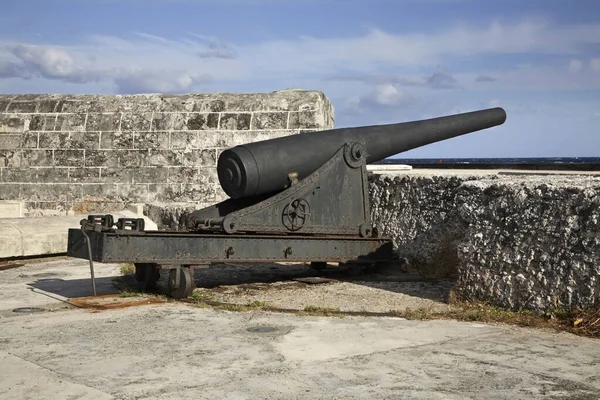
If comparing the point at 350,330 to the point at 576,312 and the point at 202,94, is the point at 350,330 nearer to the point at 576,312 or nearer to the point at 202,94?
the point at 576,312

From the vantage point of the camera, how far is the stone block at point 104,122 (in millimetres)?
12578

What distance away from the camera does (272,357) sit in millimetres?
4883

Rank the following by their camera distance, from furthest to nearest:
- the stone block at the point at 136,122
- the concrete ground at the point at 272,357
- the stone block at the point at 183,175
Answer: the stone block at the point at 136,122 < the stone block at the point at 183,175 < the concrete ground at the point at 272,357

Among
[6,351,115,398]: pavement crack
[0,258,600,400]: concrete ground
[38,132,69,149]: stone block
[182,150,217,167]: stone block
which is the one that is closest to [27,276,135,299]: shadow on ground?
[0,258,600,400]: concrete ground

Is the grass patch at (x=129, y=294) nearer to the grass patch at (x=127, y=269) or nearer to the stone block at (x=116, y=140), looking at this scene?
the grass patch at (x=127, y=269)

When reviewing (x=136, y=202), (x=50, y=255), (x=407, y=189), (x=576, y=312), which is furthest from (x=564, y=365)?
(x=136, y=202)

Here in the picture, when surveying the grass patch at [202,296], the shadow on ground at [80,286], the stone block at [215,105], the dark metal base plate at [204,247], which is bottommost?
the grass patch at [202,296]

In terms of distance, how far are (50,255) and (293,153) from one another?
4484 millimetres

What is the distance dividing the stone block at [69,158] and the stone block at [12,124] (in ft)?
2.30

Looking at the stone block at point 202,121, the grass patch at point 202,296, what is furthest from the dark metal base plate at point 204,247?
the stone block at point 202,121

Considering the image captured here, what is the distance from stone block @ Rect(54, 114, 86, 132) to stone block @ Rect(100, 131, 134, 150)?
36 centimetres

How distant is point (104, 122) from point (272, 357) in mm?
8463

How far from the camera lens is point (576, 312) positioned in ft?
19.5

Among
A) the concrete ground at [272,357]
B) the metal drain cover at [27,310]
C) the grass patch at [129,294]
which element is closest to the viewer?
the concrete ground at [272,357]
